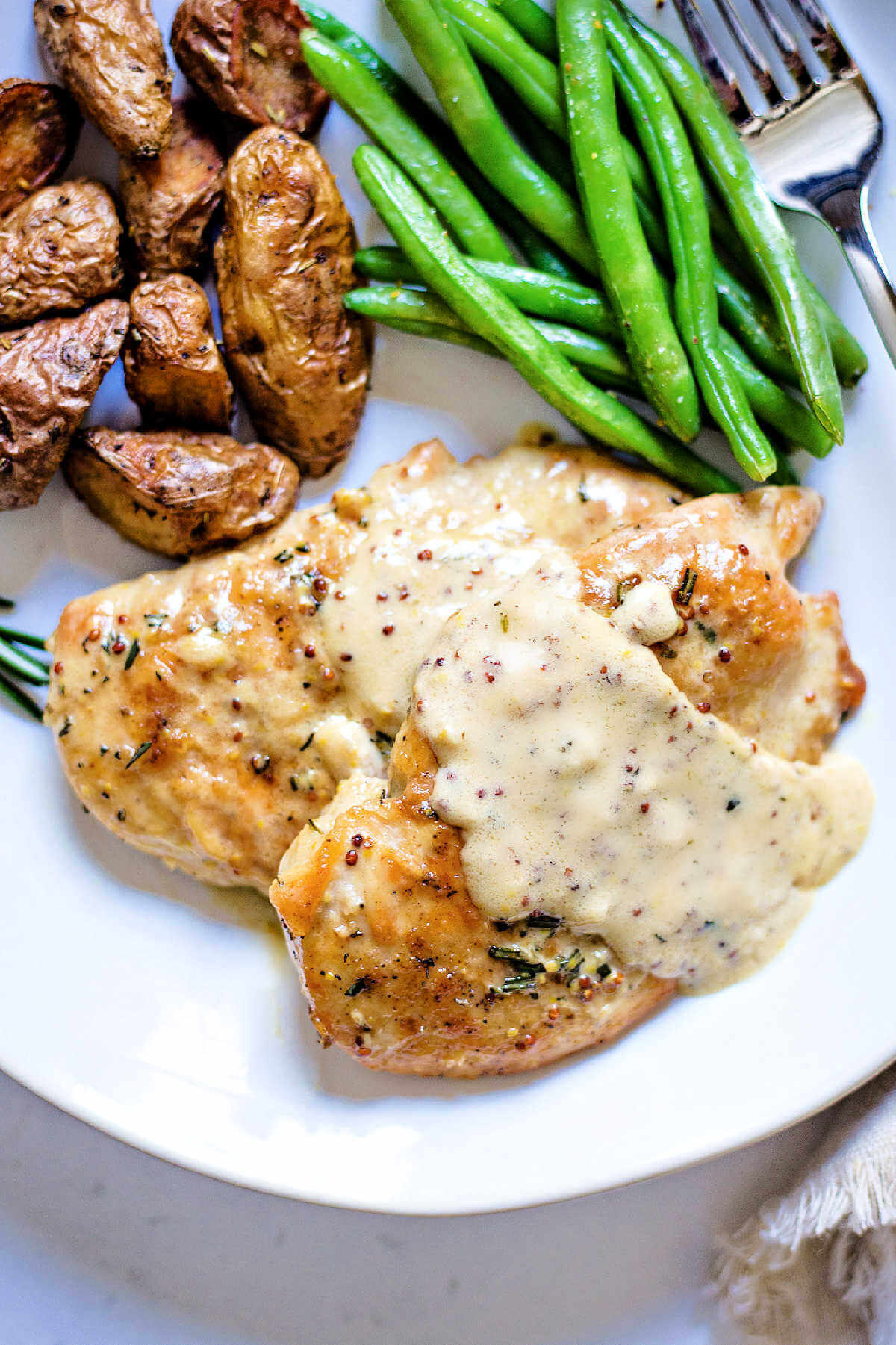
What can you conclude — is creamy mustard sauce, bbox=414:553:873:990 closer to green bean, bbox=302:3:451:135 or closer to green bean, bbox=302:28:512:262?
green bean, bbox=302:28:512:262

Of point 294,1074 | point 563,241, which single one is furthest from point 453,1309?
point 563,241

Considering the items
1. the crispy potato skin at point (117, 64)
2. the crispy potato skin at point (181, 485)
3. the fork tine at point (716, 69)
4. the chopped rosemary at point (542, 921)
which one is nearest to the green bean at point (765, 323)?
the fork tine at point (716, 69)

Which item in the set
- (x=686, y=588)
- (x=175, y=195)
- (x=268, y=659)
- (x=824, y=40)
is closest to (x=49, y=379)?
(x=175, y=195)

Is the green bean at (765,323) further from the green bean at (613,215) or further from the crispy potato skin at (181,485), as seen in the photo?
the crispy potato skin at (181,485)

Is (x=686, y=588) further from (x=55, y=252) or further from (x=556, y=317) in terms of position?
(x=55, y=252)

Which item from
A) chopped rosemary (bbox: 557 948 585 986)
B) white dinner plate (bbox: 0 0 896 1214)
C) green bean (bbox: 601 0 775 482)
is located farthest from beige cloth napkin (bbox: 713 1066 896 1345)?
green bean (bbox: 601 0 775 482)

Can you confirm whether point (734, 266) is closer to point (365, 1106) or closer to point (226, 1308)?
point (365, 1106)
